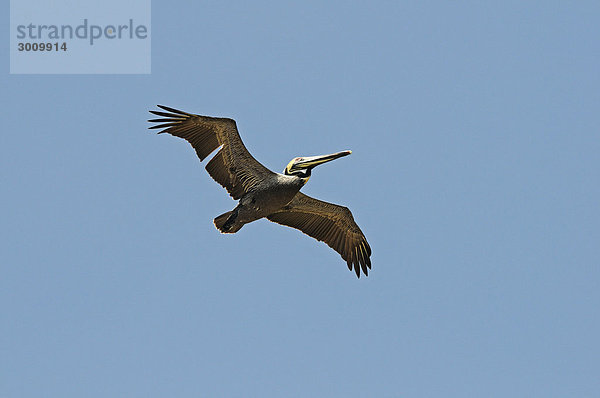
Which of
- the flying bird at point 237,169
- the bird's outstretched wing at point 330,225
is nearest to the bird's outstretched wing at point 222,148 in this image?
the flying bird at point 237,169

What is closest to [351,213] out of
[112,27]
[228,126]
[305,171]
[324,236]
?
[324,236]

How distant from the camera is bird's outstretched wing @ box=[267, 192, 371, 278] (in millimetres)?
25469

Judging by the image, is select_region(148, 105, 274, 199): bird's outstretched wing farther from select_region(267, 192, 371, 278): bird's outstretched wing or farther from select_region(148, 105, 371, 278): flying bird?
select_region(267, 192, 371, 278): bird's outstretched wing

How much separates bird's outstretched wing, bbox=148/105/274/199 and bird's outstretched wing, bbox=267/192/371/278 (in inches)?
60.3

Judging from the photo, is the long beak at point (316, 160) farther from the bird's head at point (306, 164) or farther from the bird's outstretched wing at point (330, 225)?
the bird's outstretched wing at point (330, 225)

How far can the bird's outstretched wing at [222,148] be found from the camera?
76.8ft

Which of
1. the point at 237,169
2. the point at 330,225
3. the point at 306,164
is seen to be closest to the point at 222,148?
the point at 237,169

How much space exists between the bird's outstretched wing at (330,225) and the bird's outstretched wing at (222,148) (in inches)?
60.3

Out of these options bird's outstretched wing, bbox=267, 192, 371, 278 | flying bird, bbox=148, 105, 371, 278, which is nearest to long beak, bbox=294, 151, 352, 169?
flying bird, bbox=148, 105, 371, 278

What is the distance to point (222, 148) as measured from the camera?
2383 cm

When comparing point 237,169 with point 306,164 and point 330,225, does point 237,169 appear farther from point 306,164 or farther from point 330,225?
point 330,225

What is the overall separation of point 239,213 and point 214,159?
1323mm

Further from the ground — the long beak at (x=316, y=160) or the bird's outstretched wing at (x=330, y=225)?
the long beak at (x=316, y=160)

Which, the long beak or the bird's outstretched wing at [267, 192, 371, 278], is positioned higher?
the long beak
